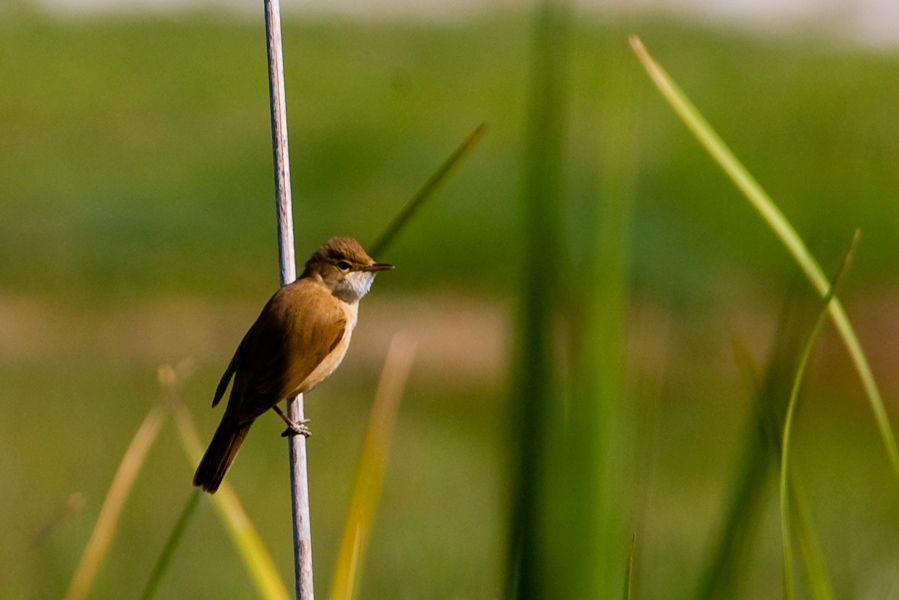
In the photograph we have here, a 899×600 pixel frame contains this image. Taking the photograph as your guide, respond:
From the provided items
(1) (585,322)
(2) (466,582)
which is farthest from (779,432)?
(2) (466,582)

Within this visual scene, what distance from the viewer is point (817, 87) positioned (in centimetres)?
1285

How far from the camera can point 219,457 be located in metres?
1.46

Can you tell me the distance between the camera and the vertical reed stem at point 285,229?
120cm

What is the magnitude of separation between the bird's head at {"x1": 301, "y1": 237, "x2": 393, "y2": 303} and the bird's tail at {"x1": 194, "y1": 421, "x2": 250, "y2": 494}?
29 cm

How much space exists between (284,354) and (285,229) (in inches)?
13.0

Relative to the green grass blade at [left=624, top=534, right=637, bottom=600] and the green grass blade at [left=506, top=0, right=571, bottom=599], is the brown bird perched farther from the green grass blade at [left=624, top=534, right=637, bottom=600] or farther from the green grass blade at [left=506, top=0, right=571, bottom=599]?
the green grass blade at [left=506, top=0, right=571, bottom=599]

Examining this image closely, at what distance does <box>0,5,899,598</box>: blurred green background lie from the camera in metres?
6.05

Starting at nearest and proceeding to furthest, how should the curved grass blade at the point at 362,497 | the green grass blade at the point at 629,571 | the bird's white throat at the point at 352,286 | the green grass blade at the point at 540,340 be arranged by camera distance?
the green grass blade at the point at 540,340 < the green grass blade at the point at 629,571 < the curved grass blade at the point at 362,497 < the bird's white throat at the point at 352,286

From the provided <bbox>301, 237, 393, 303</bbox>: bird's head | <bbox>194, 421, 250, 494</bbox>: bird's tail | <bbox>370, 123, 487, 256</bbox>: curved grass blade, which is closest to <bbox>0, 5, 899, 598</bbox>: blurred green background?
<bbox>301, 237, 393, 303</bbox>: bird's head

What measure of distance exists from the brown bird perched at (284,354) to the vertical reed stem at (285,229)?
0.15 meters

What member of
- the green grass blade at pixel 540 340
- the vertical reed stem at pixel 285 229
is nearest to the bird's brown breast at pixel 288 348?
the vertical reed stem at pixel 285 229

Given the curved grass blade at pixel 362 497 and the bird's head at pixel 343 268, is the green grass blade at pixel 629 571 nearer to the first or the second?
the curved grass blade at pixel 362 497

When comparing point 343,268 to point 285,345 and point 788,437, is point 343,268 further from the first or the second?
point 788,437

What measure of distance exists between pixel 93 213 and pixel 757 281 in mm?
4702
